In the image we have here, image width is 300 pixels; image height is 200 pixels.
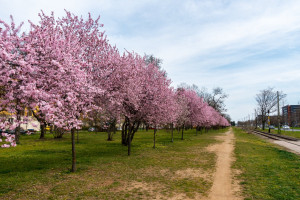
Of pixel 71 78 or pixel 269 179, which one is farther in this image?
pixel 269 179

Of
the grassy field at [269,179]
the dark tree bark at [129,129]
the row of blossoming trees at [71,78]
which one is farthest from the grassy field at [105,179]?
the dark tree bark at [129,129]

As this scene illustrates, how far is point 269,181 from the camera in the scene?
10195mm

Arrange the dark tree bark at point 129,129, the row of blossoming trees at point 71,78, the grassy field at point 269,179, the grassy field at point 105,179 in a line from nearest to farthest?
the row of blossoming trees at point 71,78
the grassy field at point 269,179
the grassy field at point 105,179
the dark tree bark at point 129,129

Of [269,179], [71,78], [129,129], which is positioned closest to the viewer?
[71,78]

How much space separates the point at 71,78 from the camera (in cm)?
820

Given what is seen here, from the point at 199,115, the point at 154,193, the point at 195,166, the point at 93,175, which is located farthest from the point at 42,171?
the point at 199,115

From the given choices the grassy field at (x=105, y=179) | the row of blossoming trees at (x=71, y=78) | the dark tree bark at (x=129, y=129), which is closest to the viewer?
the row of blossoming trees at (x=71, y=78)

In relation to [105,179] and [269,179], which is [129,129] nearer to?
[105,179]

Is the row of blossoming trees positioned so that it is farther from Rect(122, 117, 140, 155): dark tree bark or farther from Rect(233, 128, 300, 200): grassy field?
Rect(233, 128, 300, 200): grassy field

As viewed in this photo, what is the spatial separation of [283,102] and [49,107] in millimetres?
82983

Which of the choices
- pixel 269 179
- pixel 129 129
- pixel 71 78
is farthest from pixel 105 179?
pixel 269 179

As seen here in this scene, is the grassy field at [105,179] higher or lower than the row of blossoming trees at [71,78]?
lower

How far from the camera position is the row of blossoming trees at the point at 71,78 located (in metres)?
6.18

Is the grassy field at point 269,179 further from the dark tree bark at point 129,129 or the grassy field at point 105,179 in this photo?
the dark tree bark at point 129,129
